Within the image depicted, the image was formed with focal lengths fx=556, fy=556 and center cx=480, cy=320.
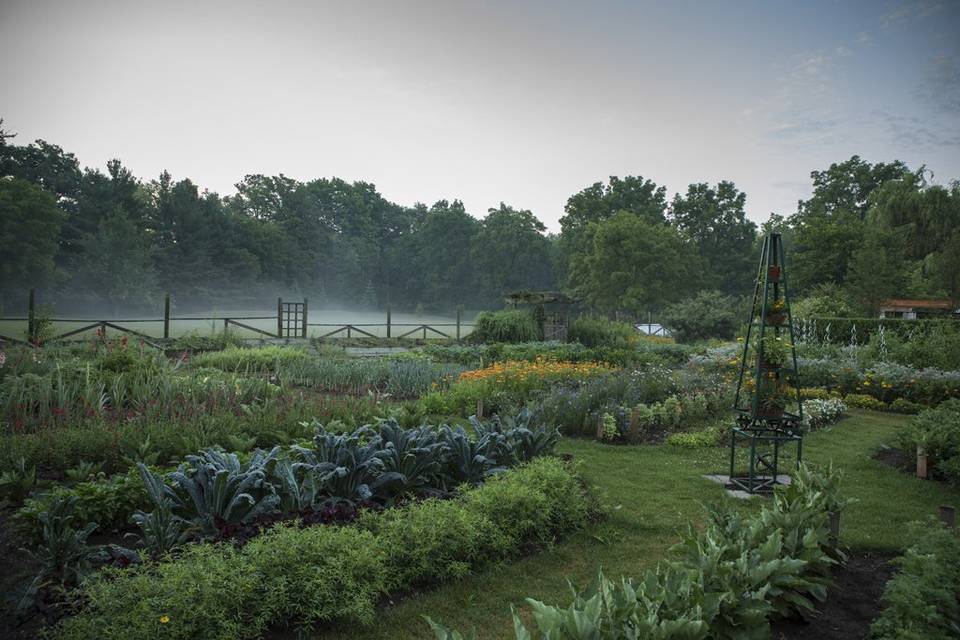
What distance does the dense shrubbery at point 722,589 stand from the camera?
78.7 inches

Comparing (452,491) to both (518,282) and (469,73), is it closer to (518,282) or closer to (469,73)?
(469,73)

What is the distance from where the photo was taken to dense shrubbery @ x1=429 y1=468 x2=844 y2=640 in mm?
1999

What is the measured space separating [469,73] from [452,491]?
12.4 meters

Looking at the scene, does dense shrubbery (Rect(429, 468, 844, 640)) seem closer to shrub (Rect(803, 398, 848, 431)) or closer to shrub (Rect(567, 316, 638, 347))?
shrub (Rect(803, 398, 848, 431))

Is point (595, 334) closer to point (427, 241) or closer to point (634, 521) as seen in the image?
point (634, 521)

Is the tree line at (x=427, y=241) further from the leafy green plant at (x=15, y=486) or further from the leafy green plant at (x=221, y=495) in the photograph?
the leafy green plant at (x=221, y=495)

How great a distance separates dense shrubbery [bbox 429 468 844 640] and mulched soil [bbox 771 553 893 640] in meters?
0.07

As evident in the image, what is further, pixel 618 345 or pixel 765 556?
pixel 618 345

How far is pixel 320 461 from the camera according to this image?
13.9 feet

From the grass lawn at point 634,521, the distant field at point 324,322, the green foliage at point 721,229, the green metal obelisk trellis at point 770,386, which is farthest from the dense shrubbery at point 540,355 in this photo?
the green foliage at point 721,229

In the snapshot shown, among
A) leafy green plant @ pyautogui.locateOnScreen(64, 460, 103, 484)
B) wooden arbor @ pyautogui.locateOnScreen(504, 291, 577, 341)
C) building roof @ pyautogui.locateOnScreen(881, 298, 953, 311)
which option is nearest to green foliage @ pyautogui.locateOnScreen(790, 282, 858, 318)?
building roof @ pyautogui.locateOnScreen(881, 298, 953, 311)

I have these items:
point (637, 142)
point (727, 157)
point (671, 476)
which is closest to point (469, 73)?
point (637, 142)

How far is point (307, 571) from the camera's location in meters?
2.83

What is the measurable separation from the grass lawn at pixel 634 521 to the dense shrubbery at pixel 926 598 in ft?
4.56
